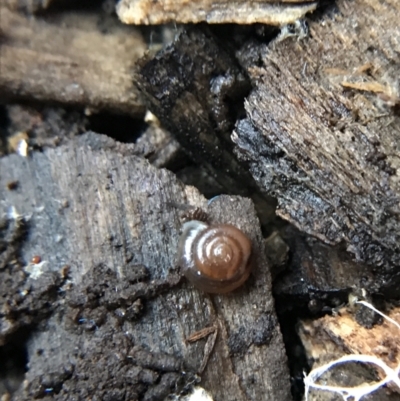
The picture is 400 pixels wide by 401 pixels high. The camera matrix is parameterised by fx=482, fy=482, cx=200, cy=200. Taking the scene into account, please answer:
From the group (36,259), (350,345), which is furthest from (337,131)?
(36,259)

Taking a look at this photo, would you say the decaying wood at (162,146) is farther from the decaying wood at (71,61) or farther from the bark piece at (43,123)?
the bark piece at (43,123)

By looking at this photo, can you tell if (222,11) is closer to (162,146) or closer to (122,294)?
(162,146)

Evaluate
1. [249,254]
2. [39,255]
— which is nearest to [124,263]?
[39,255]

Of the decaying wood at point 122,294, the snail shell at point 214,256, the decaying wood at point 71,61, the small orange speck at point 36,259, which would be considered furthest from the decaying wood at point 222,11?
the small orange speck at point 36,259

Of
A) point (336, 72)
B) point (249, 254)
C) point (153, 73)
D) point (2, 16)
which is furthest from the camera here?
point (2, 16)

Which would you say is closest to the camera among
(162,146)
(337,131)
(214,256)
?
(337,131)

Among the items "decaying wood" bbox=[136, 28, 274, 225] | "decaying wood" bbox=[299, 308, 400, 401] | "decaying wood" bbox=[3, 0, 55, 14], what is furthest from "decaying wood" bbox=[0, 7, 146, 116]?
"decaying wood" bbox=[299, 308, 400, 401]

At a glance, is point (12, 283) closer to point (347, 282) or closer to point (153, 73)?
point (153, 73)
